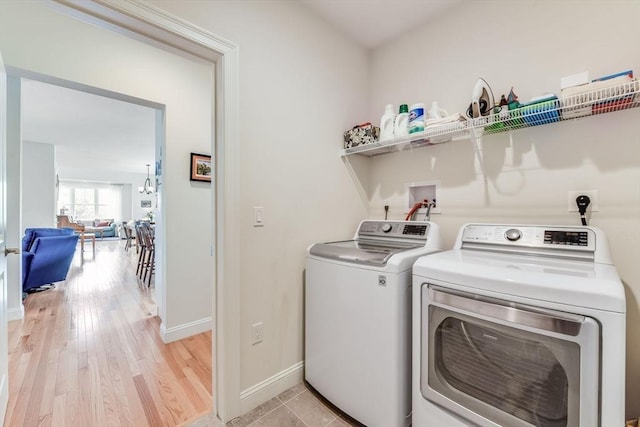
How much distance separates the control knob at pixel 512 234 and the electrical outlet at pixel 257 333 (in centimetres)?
141

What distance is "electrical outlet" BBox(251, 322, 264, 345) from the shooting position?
1.54 m

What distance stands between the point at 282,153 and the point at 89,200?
1280 cm

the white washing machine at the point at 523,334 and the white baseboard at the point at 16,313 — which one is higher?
the white washing machine at the point at 523,334

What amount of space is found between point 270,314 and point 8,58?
8.12ft

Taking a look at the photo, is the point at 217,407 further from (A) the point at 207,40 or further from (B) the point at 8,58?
(B) the point at 8,58

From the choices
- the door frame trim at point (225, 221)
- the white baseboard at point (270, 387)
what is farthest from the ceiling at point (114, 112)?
the white baseboard at point (270, 387)

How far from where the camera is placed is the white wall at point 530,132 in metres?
1.23

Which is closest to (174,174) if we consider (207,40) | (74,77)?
(74,77)

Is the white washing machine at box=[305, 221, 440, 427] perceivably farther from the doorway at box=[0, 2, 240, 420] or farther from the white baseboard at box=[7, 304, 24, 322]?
the white baseboard at box=[7, 304, 24, 322]

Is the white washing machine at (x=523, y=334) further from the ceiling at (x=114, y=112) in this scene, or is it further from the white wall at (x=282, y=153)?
the ceiling at (x=114, y=112)

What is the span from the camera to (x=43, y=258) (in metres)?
3.60

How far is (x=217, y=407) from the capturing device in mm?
1463

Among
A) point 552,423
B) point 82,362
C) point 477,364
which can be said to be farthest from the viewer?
point 82,362

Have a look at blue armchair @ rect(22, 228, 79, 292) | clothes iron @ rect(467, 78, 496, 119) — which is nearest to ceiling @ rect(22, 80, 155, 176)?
blue armchair @ rect(22, 228, 79, 292)
